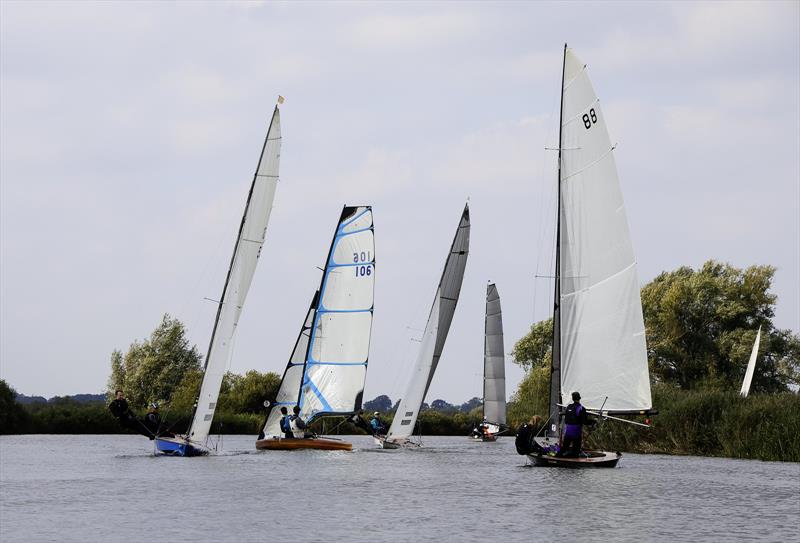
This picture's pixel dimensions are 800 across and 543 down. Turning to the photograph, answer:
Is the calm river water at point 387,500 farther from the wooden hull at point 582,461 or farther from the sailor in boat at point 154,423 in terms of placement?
the sailor in boat at point 154,423

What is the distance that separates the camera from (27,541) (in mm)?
18094

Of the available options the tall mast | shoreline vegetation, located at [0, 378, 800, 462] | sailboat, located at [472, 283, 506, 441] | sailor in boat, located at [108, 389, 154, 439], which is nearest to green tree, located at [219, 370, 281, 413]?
sailboat, located at [472, 283, 506, 441]

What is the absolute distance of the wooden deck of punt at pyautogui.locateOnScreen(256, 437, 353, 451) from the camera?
141 feet

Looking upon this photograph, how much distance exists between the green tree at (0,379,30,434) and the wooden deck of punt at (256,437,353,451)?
56.1 ft

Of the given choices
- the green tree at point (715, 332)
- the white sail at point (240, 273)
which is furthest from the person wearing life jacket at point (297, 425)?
the green tree at point (715, 332)

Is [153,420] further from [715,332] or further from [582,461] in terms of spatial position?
[715,332]

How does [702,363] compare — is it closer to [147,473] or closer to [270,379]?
[270,379]

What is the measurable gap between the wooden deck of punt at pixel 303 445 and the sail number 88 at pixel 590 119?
55.3 ft

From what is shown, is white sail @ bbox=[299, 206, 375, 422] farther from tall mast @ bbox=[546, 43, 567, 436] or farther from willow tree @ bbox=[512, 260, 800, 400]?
willow tree @ bbox=[512, 260, 800, 400]

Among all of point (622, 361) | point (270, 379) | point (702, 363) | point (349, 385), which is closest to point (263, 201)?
point (349, 385)

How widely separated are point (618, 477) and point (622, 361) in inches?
146

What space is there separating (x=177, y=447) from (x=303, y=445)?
253 inches

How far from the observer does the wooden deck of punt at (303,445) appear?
43.1 metres

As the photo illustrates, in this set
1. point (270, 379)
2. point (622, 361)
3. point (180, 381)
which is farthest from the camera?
point (180, 381)
